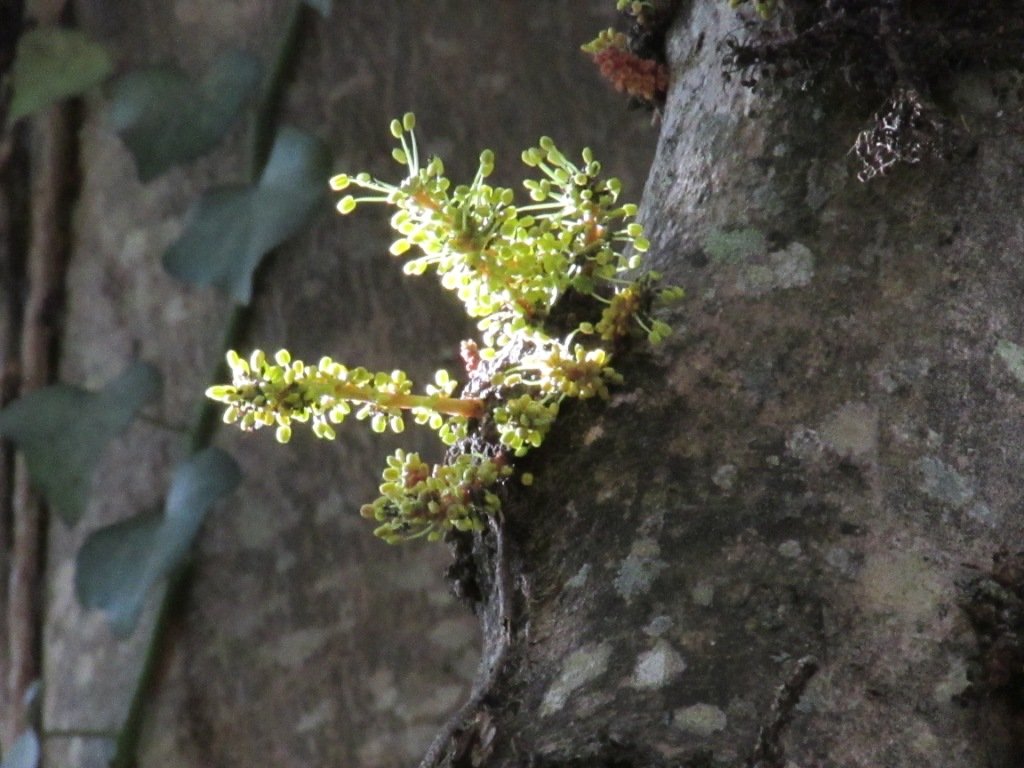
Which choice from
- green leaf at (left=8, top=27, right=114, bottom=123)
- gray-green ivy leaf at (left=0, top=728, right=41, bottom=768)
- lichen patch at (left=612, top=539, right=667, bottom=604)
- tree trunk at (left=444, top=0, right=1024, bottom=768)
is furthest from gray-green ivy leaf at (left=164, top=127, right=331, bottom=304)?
lichen patch at (left=612, top=539, right=667, bottom=604)

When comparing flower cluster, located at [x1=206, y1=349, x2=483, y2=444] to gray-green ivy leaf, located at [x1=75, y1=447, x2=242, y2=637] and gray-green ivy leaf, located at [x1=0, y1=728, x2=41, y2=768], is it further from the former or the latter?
gray-green ivy leaf, located at [x1=0, y1=728, x2=41, y2=768]

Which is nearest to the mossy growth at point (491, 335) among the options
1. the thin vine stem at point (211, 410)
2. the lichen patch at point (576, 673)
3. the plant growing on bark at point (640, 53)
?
the lichen patch at point (576, 673)

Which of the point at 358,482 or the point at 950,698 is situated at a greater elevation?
the point at 950,698

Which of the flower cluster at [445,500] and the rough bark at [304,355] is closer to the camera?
the flower cluster at [445,500]

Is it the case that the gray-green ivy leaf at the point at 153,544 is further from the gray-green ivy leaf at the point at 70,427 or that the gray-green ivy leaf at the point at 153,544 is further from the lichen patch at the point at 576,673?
the lichen patch at the point at 576,673

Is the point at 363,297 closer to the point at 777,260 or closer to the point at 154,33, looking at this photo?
the point at 154,33

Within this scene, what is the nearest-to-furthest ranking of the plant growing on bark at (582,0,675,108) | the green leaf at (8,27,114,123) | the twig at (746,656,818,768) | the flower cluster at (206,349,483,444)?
the twig at (746,656,818,768) < the flower cluster at (206,349,483,444) < the plant growing on bark at (582,0,675,108) < the green leaf at (8,27,114,123)

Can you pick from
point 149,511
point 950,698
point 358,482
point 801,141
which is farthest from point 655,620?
point 149,511
